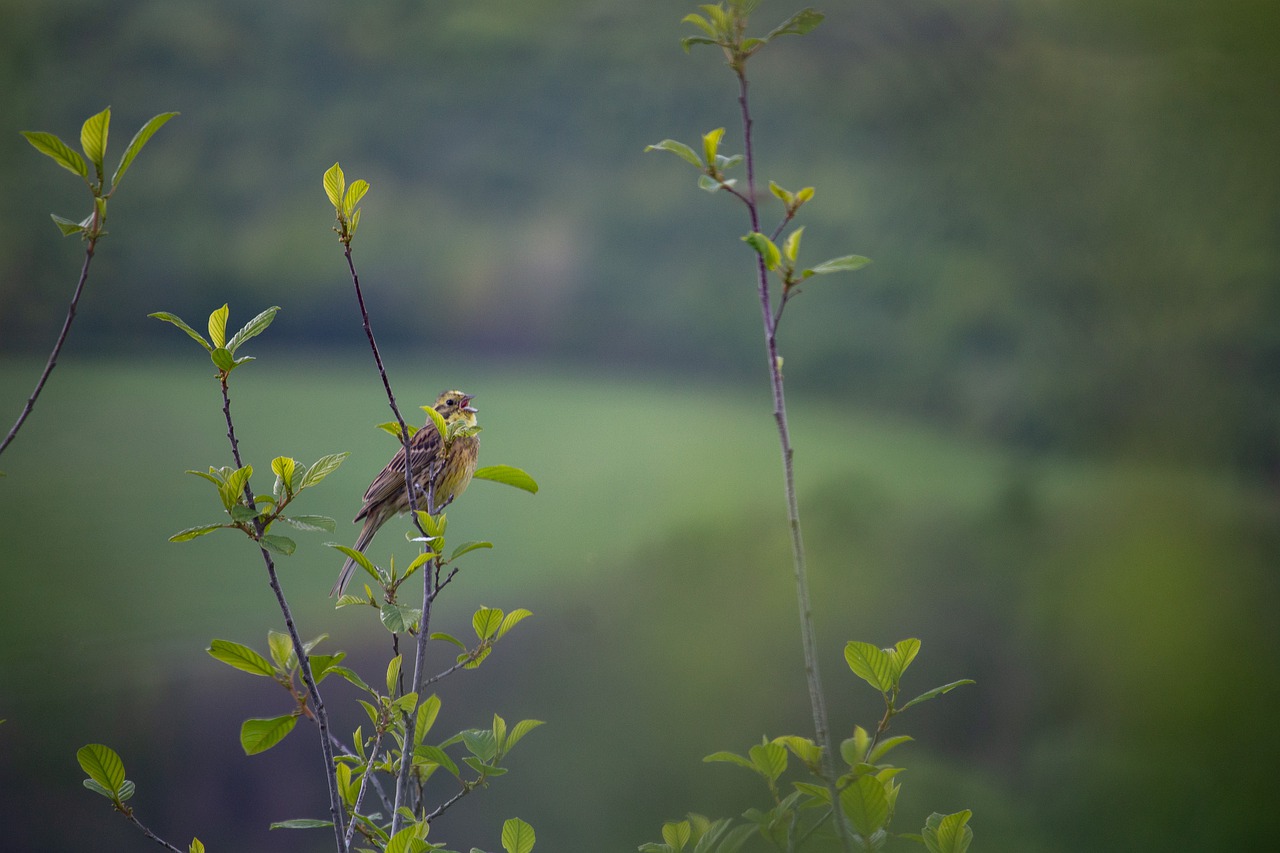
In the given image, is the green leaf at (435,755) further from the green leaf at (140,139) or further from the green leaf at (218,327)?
the green leaf at (140,139)

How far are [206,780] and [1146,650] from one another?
2.47 meters

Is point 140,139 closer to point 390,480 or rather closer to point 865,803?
point 865,803

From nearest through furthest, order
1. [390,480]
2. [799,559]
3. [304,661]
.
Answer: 1. [799,559]
2. [304,661]
3. [390,480]

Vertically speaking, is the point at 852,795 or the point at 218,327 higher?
the point at 218,327

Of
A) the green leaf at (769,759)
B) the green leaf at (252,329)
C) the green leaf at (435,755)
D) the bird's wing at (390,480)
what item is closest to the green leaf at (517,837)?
the green leaf at (435,755)

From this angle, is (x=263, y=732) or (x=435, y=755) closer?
(x=263, y=732)

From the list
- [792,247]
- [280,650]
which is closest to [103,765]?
[280,650]

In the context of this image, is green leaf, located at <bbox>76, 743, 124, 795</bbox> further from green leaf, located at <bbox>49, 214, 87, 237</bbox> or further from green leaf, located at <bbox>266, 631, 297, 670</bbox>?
green leaf, located at <bbox>49, 214, 87, 237</bbox>

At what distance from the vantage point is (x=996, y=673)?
286cm

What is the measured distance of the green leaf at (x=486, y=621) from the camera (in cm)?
97

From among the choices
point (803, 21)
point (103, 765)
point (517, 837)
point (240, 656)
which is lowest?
point (517, 837)

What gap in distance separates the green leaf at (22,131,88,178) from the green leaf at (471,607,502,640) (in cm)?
49

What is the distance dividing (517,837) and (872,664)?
0.36 metres

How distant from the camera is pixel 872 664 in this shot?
0.87 metres
